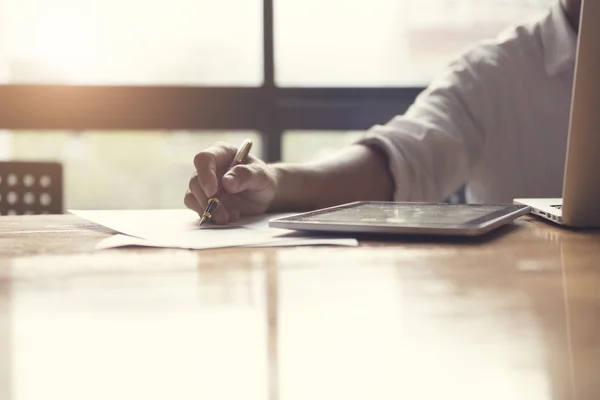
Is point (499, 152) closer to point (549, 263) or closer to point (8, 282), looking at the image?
point (549, 263)

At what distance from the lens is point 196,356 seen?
33cm

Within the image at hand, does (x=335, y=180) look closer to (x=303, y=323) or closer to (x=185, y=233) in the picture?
(x=185, y=233)

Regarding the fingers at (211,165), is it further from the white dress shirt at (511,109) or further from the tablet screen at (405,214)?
the white dress shirt at (511,109)

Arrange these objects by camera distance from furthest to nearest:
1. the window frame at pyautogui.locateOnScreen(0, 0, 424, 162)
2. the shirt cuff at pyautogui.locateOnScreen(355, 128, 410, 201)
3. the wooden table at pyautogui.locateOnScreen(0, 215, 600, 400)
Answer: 1. the window frame at pyautogui.locateOnScreen(0, 0, 424, 162)
2. the shirt cuff at pyautogui.locateOnScreen(355, 128, 410, 201)
3. the wooden table at pyautogui.locateOnScreen(0, 215, 600, 400)

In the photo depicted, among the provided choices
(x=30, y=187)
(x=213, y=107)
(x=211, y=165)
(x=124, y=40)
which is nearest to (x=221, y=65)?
(x=213, y=107)

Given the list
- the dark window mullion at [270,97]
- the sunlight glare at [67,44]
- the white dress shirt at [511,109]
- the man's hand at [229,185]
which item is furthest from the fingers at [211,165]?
the sunlight glare at [67,44]

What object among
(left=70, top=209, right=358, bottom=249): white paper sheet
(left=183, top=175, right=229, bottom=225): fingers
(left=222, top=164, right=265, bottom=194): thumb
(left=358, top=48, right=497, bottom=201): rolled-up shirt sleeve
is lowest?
(left=70, top=209, right=358, bottom=249): white paper sheet

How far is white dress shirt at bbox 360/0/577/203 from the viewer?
60.5 inches

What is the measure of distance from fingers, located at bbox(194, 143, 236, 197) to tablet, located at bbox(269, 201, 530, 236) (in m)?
0.16

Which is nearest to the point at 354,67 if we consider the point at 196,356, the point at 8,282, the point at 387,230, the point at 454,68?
the point at 454,68

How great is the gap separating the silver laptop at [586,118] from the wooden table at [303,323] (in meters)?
0.10

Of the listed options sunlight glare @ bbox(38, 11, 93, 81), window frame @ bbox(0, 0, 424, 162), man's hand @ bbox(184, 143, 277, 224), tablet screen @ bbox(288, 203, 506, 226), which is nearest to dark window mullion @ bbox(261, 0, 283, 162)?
window frame @ bbox(0, 0, 424, 162)

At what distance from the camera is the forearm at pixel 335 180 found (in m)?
1.10

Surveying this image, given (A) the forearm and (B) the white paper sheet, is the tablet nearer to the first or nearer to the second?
(B) the white paper sheet
